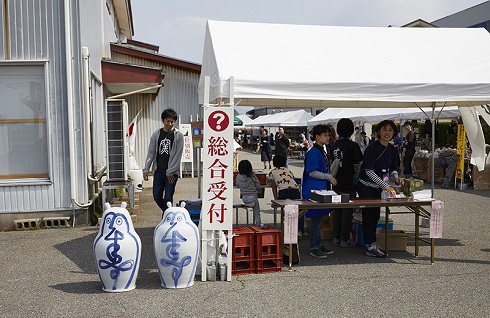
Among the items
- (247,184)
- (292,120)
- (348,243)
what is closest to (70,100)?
(247,184)

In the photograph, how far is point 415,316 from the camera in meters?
5.38

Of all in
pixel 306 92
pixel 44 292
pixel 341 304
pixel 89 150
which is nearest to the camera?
pixel 341 304

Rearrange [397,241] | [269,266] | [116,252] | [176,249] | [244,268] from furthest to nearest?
1. [397,241]
2. [269,266]
3. [244,268]
4. [176,249]
5. [116,252]

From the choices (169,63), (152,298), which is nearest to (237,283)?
(152,298)

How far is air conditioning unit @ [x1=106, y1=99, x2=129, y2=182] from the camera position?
34.8ft

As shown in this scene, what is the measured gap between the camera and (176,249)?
20.0 ft

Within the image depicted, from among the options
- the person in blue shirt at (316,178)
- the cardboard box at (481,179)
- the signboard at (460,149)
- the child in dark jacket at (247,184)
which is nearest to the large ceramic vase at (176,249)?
the person in blue shirt at (316,178)

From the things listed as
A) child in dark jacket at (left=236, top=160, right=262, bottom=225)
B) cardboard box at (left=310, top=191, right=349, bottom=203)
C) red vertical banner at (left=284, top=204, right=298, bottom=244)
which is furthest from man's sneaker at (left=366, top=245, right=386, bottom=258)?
child in dark jacket at (left=236, top=160, right=262, bottom=225)

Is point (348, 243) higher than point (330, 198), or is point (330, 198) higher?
point (330, 198)

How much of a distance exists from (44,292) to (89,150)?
4.22 meters

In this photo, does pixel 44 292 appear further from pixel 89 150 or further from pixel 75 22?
pixel 75 22

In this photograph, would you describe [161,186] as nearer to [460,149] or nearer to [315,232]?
[315,232]

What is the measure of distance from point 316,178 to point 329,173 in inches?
28.6

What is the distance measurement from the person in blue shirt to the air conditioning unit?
4.18m
